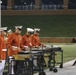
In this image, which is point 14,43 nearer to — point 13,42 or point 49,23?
point 13,42

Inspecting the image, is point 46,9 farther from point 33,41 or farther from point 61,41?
point 33,41

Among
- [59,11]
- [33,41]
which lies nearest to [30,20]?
[59,11]

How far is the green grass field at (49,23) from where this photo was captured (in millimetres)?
55713

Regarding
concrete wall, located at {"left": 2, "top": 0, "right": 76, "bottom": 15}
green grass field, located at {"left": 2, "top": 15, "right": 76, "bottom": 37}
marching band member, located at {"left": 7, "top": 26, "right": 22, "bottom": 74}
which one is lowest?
green grass field, located at {"left": 2, "top": 15, "right": 76, "bottom": 37}

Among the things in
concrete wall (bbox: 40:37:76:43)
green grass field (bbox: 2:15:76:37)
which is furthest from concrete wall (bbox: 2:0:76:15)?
concrete wall (bbox: 40:37:76:43)

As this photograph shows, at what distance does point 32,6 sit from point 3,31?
62.1 metres

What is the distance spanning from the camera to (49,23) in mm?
62219

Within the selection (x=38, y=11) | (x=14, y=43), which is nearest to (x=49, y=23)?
(x=38, y=11)

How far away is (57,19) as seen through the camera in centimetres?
6544

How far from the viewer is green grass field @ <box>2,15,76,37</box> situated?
55.7 metres

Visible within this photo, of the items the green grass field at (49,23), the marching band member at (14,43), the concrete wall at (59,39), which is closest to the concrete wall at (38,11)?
the green grass field at (49,23)

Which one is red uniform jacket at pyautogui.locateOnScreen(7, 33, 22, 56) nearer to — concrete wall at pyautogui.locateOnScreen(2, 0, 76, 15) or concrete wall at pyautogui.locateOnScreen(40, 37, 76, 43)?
concrete wall at pyautogui.locateOnScreen(40, 37, 76, 43)

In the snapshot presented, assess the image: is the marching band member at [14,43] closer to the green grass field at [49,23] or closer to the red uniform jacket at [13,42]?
the red uniform jacket at [13,42]

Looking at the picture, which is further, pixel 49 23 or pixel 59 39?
pixel 49 23
